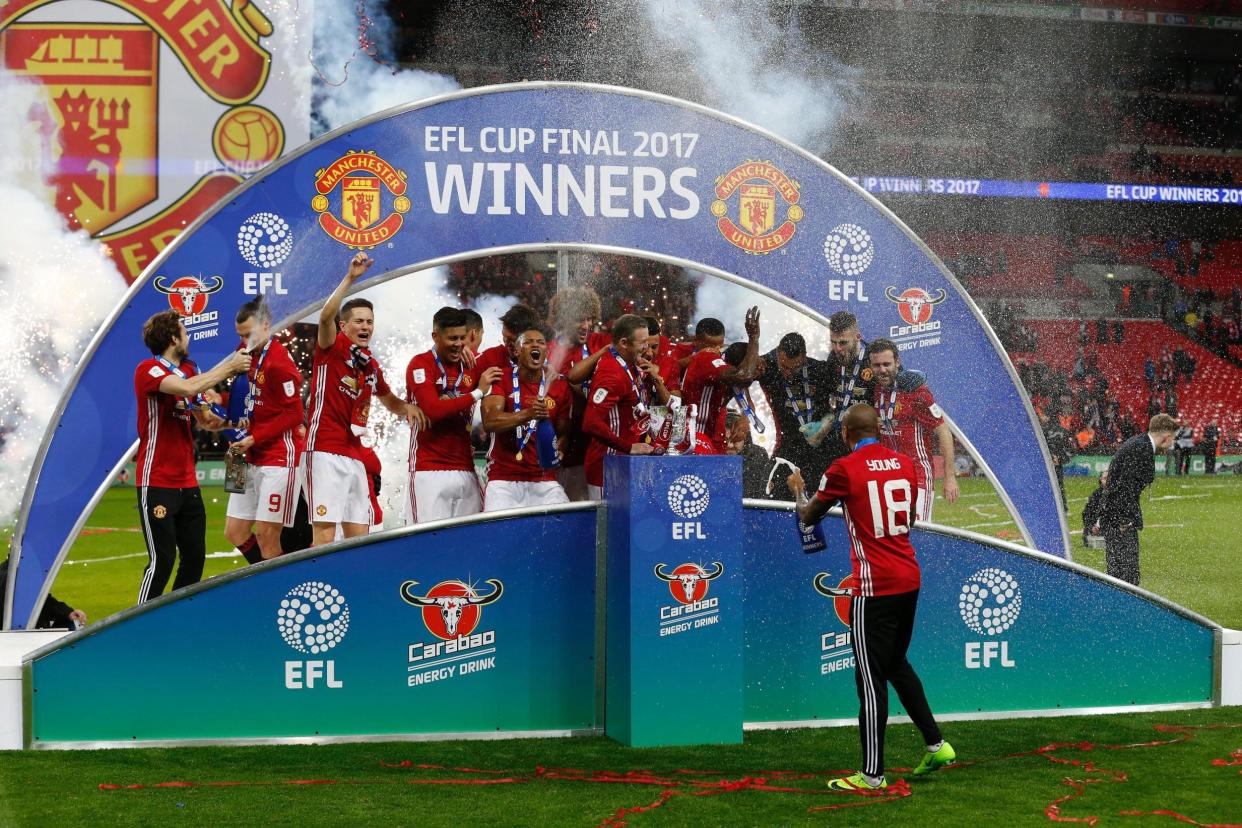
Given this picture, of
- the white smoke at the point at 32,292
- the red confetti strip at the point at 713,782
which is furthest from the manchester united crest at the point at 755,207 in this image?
the white smoke at the point at 32,292

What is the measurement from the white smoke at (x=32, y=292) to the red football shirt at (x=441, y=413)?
11105 mm

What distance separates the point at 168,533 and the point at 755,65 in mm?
12869

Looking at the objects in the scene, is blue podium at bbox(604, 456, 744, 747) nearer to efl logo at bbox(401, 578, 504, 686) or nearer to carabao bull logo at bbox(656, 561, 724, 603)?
carabao bull logo at bbox(656, 561, 724, 603)

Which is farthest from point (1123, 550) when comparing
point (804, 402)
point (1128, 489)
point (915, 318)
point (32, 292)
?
point (32, 292)

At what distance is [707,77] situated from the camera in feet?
55.9

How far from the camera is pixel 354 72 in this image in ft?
69.5

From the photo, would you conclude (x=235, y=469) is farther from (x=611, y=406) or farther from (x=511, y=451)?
(x=611, y=406)

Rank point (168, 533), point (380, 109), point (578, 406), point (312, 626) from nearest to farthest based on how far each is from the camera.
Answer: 1. point (312, 626)
2. point (168, 533)
3. point (578, 406)
4. point (380, 109)

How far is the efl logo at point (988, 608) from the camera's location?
6.14m

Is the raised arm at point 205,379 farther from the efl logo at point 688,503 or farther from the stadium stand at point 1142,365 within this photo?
the stadium stand at point 1142,365

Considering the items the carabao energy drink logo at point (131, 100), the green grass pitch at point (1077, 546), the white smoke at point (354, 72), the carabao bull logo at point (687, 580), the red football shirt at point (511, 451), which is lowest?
the green grass pitch at point (1077, 546)

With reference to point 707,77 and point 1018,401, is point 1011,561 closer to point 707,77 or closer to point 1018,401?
point 1018,401

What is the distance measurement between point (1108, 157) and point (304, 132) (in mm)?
18013

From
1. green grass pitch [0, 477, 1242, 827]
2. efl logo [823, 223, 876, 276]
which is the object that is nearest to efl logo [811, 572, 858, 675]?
green grass pitch [0, 477, 1242, 827]
